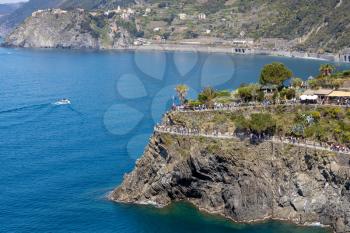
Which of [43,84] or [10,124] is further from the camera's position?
[43,84]

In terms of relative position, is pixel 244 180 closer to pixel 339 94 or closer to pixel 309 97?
pixel 309 97

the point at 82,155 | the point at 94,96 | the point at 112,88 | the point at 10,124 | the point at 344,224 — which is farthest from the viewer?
A: the point at 112,88

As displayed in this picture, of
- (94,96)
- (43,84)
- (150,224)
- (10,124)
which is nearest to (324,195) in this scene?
(150,224)

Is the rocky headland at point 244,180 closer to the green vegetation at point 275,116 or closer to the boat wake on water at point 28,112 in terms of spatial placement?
the green vegetation at point 275,116

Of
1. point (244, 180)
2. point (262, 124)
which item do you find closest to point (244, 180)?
point (244, 180)

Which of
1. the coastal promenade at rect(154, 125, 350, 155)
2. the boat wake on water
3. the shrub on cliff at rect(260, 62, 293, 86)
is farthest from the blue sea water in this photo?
the shrub on cliff at rect(260, 62, 293, 86)

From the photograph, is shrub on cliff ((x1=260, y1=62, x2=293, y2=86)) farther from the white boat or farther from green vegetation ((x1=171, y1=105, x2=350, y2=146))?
the white boat

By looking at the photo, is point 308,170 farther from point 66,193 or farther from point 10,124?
point 10,124
